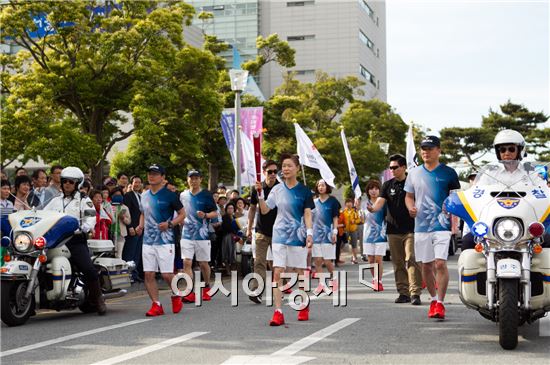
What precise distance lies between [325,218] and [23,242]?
6.49 metres

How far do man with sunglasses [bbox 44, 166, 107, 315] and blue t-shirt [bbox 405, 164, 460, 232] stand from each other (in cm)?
409

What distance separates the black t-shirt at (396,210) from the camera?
11.7 m

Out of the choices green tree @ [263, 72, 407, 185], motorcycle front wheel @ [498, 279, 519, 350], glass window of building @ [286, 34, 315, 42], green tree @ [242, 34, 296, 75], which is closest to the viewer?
motorcycle front wheel @ [498, 279, 519, 350]

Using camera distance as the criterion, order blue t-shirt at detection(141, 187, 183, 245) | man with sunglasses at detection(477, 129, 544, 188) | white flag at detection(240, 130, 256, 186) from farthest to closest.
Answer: white flag at detection(240, 130, 256, 186) < blue t-shirt at detection(141, 187, 183, 245) < man with sunglasses at detection(477, 129, 544, 188)

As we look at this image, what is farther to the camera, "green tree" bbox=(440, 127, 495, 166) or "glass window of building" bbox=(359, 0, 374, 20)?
"glass window of building" bbox=(359, 0, 374, 20)

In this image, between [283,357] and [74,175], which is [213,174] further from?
[283,357]

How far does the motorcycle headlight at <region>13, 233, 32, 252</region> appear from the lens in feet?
31.9

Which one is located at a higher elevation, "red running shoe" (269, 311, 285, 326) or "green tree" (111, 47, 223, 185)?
"green tree" (111, 47, 223, 185)

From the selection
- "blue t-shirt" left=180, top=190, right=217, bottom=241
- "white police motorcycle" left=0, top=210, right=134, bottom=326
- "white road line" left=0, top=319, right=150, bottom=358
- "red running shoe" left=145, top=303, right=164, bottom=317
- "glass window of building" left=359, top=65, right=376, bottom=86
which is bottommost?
"white road line" left=0, top=319, right=150, bottom=358

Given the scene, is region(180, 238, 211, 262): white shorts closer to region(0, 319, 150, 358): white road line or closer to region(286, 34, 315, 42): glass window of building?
region(0, 319, 150, 358): white road line

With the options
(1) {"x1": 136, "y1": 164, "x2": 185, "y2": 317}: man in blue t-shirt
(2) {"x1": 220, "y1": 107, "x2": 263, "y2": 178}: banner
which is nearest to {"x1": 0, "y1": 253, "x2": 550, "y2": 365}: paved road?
(1) {"x1": 136, "y1": 164, "x2": 185, "y2": 317}: man in blue t-shirt

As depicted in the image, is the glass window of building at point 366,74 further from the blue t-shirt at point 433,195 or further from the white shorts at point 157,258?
the blue t-shirt at point 433,195

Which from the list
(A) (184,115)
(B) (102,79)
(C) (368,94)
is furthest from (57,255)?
(C) (368,94)

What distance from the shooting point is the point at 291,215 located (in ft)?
31.4
